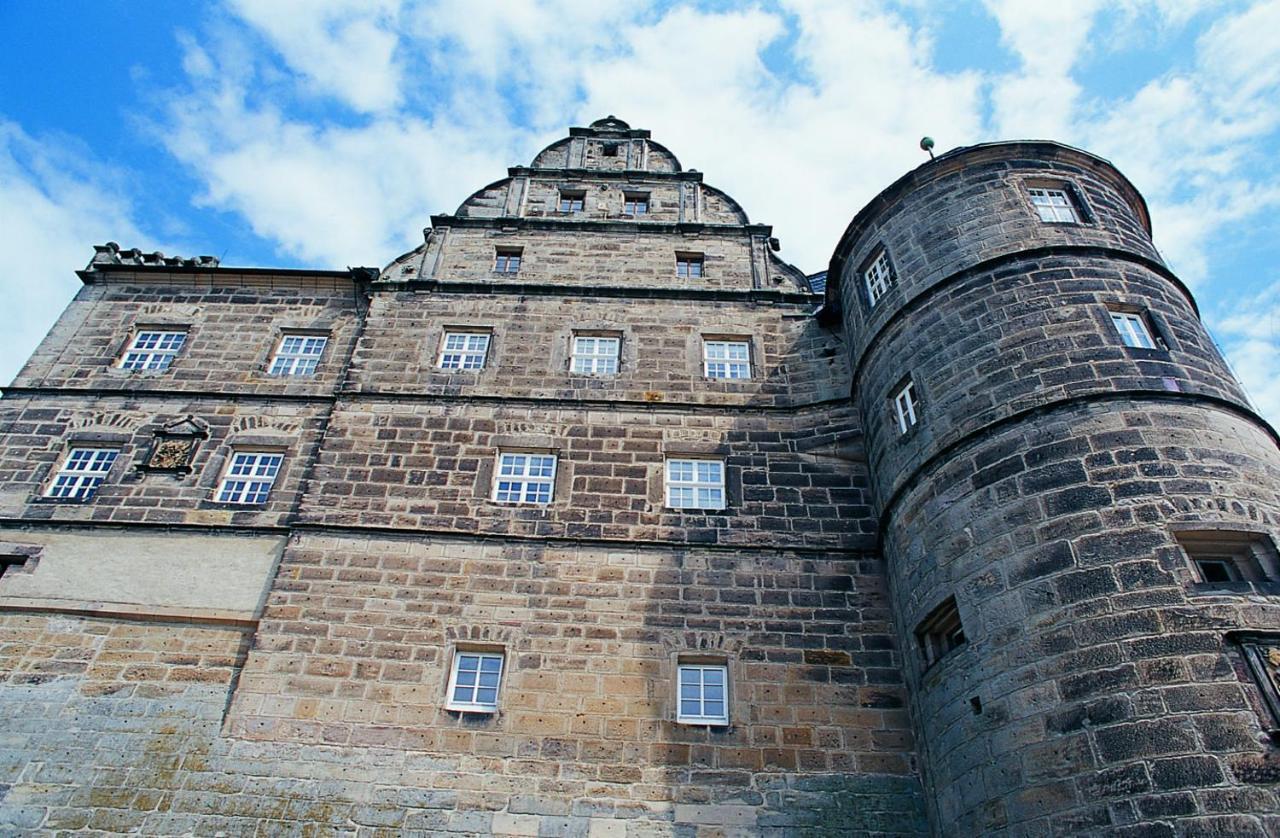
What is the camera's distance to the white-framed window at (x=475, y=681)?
9.84m

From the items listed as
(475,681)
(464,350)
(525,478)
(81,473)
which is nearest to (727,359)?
(525,478)

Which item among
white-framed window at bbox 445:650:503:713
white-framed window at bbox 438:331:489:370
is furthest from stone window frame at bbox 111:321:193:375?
white-framed window at bbox 445:650:503:713

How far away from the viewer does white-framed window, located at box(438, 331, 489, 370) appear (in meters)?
13.4

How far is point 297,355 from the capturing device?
14.1 meters

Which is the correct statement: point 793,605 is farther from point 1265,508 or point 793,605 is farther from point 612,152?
point 612,152

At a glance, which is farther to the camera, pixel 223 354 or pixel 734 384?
pixel 223 354

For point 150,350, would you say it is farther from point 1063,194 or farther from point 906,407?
point 1063,194

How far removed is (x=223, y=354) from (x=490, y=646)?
288 inches

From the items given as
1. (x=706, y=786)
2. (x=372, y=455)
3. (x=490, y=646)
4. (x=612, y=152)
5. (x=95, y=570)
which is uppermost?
(x=612, y=152)

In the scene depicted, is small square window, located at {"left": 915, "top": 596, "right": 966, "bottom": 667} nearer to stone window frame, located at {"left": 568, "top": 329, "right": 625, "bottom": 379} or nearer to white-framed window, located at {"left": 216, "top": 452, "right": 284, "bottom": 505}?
stone window frame, located at {"left": 568, "top": 329, "right": 625, "bottom": 379}

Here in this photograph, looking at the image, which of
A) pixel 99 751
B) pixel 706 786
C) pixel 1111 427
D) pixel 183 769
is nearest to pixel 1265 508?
pixel 1111 427

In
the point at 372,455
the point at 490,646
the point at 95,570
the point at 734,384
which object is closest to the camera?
the point at 490,646

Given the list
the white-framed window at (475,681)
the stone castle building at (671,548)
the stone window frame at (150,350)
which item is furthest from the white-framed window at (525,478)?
the stone window frame at (150,350)

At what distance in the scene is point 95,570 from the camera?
11.2 meters
